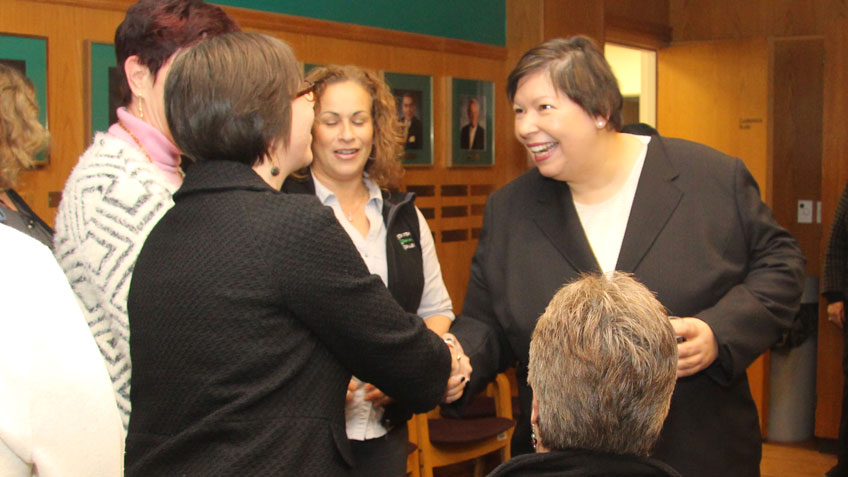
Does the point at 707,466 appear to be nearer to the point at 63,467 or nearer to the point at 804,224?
the point at 63,467

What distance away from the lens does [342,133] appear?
2.70 m

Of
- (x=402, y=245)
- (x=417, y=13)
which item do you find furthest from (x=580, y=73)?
(x=417, y=13)

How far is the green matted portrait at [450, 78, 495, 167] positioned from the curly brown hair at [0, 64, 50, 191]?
2.93m

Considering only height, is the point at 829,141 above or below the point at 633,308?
above

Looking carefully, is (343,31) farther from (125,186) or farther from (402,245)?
(125,186)

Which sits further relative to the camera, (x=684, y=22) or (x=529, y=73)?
(x=684, y=22)

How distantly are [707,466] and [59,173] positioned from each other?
2.51m

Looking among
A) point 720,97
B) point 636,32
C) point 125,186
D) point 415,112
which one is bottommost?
point 125,186

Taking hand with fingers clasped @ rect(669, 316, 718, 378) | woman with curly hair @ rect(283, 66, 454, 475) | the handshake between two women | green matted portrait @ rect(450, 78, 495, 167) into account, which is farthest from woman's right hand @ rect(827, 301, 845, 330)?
the handshake between two women

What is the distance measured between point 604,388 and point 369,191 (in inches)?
61.5

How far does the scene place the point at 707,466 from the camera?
1.92 m

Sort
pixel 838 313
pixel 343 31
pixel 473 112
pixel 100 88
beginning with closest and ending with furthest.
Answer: pixel 100 88 < pixel 343 31 < pixel 838 313 < pixel 473 112

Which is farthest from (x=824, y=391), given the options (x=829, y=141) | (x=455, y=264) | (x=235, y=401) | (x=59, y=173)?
(x=235, y=401)

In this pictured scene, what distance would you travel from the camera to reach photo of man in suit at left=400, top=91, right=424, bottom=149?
4.61 meters
